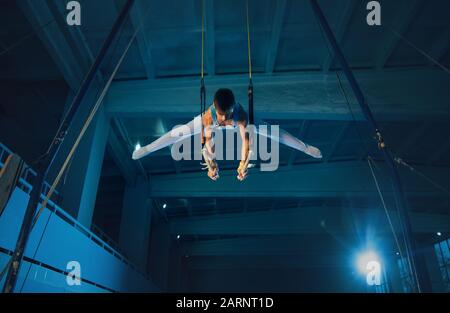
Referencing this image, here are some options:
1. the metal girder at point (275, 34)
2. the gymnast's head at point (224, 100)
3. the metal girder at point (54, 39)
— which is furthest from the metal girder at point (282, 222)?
the gymnast's head at point (224, 100)

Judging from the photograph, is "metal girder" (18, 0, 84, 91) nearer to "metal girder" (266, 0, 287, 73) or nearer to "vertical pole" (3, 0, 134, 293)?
"vertical pole" (3, 0, 134, 293)

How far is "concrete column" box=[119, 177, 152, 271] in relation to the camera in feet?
38.5

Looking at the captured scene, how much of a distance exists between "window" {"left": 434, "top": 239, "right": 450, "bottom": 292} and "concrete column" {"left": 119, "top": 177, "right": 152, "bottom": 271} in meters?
16.8

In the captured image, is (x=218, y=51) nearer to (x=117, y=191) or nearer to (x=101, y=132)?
(x=101, y=132)

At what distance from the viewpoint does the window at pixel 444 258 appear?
18648 millimetres

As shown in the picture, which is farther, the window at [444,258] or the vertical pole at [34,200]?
the window at [444,258]

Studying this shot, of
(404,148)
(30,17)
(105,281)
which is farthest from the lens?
(404,148)

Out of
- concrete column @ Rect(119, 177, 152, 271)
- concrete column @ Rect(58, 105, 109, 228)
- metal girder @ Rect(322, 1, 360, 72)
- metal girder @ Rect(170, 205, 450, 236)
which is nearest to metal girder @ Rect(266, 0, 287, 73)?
metal girder @ Rect(322, 1, 360, 72)

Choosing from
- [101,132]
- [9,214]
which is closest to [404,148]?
[101,132]

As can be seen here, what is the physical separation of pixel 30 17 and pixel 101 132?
3000mm

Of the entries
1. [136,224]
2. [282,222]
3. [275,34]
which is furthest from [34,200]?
[282,222]

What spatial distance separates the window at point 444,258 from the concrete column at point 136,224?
1676cm

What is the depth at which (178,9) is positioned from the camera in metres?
7.34

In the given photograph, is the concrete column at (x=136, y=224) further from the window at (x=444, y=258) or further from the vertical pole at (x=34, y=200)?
the window at (x=444, y=258)
